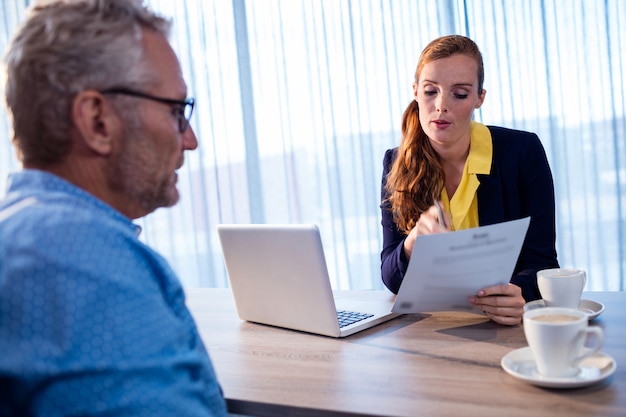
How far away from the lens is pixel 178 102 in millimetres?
1029

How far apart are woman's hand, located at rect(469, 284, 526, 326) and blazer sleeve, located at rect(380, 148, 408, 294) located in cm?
36

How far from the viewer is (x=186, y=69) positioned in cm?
401

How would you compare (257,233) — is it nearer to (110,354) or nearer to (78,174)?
(78,174)

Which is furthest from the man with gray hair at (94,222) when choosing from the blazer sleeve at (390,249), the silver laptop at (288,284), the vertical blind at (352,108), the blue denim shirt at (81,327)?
the vertical blind at (352,108)

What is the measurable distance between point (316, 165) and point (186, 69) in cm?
110

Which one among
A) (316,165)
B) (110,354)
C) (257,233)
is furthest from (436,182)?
(316,165)

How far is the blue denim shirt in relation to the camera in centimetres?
71

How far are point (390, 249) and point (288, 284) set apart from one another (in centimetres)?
54

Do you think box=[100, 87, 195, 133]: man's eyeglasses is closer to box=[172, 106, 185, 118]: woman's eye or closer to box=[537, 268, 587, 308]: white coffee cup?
box=[172, 106, 185, 118]: woman's eye

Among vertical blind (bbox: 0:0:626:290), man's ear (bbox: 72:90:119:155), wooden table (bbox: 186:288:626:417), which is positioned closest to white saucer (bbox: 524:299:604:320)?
wooden table (bbox: 186:288:626:417)

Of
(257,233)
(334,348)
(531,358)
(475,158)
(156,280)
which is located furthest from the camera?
(475,158)

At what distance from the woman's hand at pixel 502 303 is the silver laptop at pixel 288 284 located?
0.23m

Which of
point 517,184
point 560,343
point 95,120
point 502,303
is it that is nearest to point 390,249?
point 517,184

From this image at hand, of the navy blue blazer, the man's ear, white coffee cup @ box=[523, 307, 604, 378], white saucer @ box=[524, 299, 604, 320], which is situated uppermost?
the man's ear
